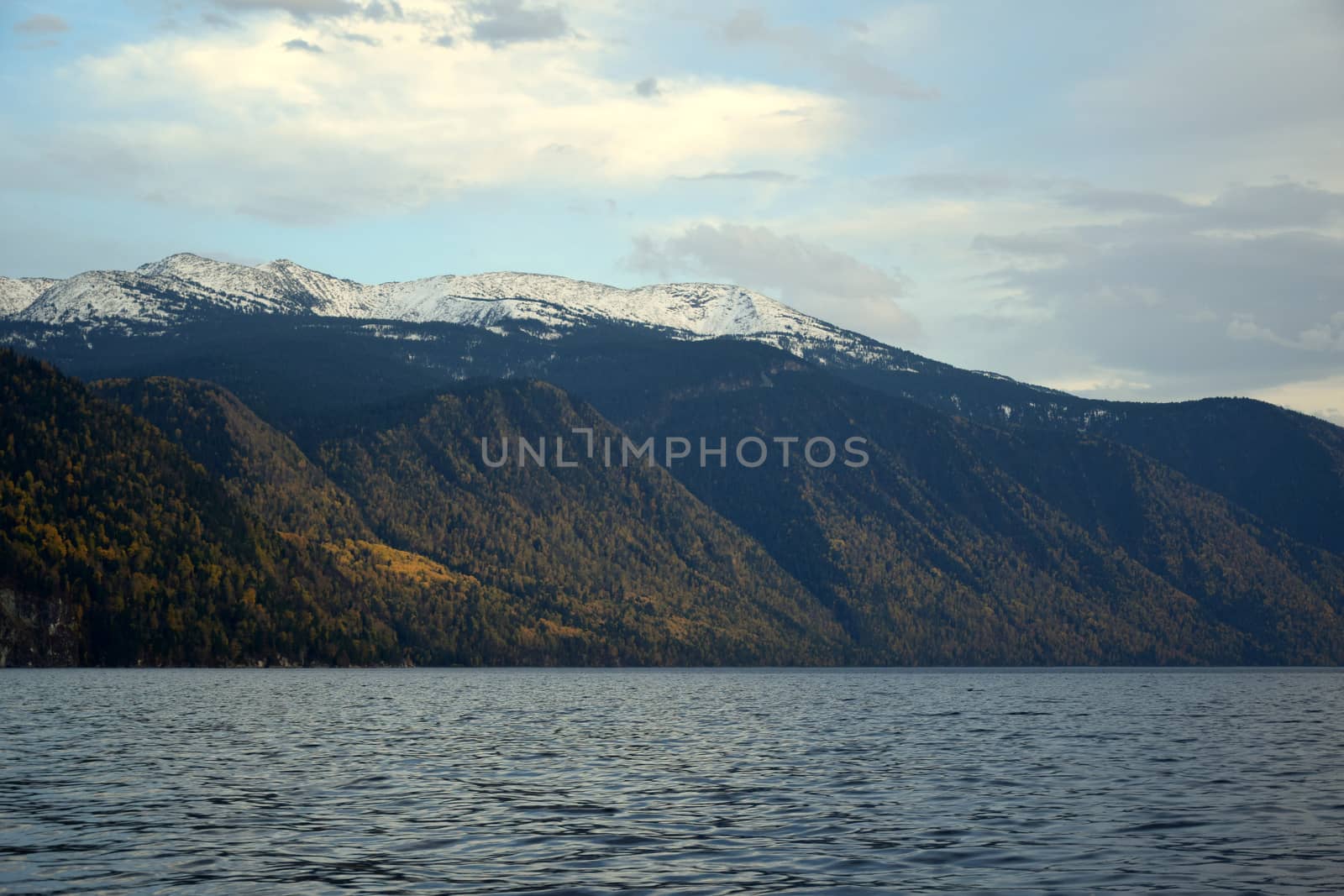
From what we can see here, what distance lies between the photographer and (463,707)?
151 m

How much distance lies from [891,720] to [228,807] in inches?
3342

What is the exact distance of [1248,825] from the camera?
54125 millimetres

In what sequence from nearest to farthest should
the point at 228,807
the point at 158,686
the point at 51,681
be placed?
the point at 228,807 → the point at 158,686 → the point at 51,681

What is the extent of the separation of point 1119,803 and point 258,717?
269 ft

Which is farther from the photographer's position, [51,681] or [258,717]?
[51,681]

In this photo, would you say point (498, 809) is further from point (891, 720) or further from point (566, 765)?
point (891, 720)

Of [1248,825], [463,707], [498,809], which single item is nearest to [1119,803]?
[1248,825]

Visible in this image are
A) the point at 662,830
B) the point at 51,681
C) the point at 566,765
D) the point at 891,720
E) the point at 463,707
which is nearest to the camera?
the point at 662,830

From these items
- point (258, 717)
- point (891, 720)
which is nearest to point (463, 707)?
point (258, 717)

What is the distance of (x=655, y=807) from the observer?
6028 cm

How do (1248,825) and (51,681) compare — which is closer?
(1248,825)

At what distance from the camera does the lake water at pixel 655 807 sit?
4284cm

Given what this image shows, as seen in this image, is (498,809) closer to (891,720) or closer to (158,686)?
(891,720)

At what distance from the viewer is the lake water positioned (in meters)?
42.8
